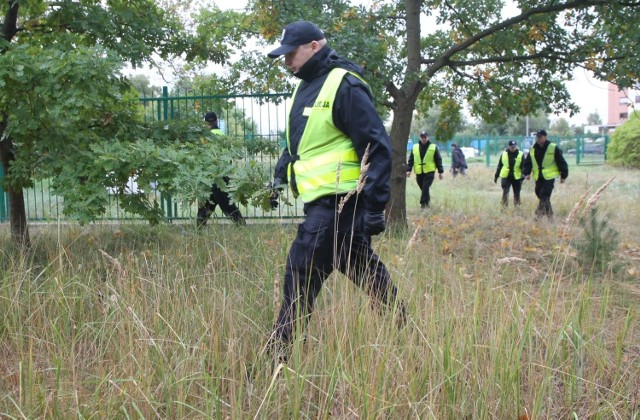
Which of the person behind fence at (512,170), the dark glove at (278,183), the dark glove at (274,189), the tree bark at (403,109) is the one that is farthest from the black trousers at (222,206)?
the person behind fence at (512,170)

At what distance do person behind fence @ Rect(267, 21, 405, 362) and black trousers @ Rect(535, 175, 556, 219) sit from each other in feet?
27.4

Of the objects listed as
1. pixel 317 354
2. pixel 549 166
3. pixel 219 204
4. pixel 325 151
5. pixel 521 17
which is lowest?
pixel 317 354

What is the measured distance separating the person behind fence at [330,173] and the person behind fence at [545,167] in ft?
27.7

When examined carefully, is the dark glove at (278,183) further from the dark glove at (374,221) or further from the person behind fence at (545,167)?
the person behind fence at (545,167)

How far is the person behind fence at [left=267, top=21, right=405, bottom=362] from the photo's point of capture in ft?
11.3

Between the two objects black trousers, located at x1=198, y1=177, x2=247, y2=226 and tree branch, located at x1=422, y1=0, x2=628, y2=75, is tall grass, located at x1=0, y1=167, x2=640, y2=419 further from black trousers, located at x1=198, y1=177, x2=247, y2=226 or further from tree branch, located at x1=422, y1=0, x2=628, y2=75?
tree branch, located at x1=422, y1=0, x2=628, y2=75

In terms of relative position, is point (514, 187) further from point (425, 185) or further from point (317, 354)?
point (317, 354)

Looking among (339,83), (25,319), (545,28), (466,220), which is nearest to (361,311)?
(339,83)

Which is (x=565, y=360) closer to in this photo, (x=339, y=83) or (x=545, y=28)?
(x=339, y=83)

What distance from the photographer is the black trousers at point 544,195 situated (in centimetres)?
1137

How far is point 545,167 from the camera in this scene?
1161cm

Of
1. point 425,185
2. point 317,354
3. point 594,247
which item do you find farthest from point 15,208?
point 425,185

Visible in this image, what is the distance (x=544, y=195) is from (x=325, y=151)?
8.78 meters

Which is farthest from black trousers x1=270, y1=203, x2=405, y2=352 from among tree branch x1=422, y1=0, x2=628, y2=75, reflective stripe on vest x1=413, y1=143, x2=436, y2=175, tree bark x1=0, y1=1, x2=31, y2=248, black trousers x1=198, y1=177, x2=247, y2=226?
reflective stripe on vest x1=413, y1=143, x2=436, y2=175
